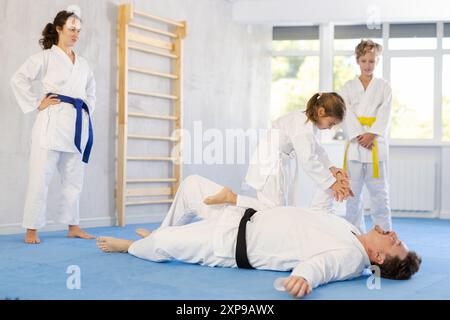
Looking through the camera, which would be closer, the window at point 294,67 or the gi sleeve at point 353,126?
the gi sleeve at point 353,126

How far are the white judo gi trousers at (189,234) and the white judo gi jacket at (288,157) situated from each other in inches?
17.6

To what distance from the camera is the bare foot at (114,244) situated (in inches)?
127

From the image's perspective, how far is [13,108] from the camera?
14.7 feet

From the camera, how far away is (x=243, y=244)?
274cm

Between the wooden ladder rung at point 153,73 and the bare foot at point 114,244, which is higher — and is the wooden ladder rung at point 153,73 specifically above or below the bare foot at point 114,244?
above

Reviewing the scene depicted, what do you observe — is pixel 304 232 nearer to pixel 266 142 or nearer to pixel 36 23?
pixel 266 142

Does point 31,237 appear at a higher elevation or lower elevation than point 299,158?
lower

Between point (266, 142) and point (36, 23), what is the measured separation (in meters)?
2.21

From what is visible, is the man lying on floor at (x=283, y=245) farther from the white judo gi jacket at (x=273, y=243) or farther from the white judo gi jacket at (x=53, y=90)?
the white judo gi jacket at (x=53, y=90)

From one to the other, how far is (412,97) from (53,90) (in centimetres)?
469

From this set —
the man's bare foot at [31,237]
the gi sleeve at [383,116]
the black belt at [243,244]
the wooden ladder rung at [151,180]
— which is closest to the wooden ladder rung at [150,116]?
the wooden ladder rung at [151,180]

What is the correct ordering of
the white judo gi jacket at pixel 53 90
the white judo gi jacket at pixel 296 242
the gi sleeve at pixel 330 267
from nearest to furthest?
the gi sleeve at pixel 330 267 < the white judo gi jacket at pixel 296 242 < the white judo gi jacket at pixel 53 90

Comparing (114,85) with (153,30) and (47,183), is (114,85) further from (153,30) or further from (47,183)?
(47,183)

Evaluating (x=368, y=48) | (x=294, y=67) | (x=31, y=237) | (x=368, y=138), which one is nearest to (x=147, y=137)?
(x=31, y=237)
